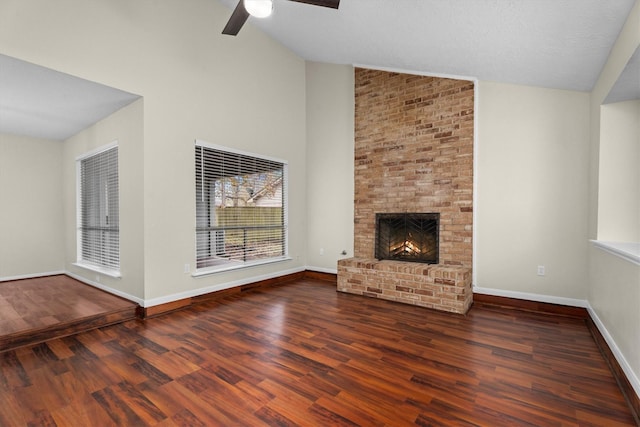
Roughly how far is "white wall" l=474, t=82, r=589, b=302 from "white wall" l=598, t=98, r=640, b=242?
60 cm

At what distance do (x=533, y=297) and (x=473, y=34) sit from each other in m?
3.06

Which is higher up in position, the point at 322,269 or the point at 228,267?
the point at 228,267

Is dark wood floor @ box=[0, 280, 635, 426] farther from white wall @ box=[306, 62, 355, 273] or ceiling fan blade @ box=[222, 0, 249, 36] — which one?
ceiling fan blade @ box=[222, 0, 249, 36]

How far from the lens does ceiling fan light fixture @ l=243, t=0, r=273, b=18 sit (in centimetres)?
232

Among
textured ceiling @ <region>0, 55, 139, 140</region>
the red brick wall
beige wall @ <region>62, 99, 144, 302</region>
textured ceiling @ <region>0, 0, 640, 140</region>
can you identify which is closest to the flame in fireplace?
the red brick wall

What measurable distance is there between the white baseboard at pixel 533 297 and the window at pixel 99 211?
A: 4.82m

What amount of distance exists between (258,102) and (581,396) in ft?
16.0

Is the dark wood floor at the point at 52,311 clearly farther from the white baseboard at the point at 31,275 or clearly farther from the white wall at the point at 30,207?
the white wall at the point at 30,207

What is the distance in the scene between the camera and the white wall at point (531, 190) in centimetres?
342

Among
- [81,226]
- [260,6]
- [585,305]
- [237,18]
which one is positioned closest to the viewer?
[260,6]

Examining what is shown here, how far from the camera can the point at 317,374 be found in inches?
85.7

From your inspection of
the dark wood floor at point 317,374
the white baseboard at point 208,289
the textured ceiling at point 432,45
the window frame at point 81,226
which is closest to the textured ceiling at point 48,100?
the textured ceiling at point 432,45

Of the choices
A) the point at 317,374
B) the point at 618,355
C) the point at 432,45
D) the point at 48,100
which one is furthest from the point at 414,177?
the point at 48,100

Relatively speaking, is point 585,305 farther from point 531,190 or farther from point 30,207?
point 30,207
